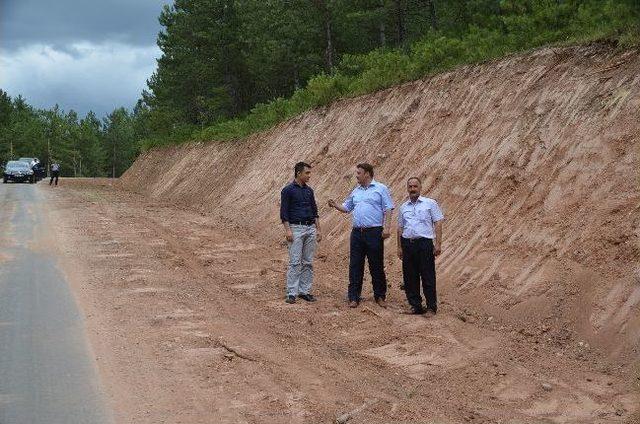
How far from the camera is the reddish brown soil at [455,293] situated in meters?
5.46

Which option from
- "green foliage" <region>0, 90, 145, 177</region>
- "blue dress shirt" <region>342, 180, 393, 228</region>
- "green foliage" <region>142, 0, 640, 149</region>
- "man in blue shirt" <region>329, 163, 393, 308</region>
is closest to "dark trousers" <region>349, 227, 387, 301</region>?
"man in blue shirt" <region>329, 163, 393, 308</region>

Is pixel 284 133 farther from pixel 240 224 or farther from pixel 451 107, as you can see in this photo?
pixel 451 107

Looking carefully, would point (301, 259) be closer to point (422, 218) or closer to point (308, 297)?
point (308, 297)

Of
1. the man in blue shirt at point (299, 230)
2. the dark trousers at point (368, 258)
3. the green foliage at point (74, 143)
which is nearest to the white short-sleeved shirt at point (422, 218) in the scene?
the dark trousers at point (368, 258)

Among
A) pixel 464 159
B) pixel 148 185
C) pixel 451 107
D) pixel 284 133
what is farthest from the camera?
pixel 148 185

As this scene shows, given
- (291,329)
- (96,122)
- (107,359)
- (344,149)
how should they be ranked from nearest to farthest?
(107,359), (291,329), (344,149), (96,122)

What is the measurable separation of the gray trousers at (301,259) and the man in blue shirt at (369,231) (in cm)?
75

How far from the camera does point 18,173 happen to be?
39.4 meters

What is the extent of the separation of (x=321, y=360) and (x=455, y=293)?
2950 mm

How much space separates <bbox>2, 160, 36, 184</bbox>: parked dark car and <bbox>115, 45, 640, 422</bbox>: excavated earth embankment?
97.0ft

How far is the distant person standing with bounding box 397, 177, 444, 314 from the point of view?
317 inches

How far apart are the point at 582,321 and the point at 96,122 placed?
141 metres

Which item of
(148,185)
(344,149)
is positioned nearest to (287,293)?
(344,149)

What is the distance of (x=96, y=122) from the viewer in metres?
136
